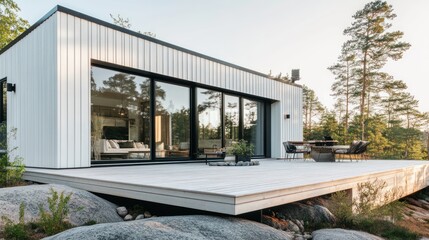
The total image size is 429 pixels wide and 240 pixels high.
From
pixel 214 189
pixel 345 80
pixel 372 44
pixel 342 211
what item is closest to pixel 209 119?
pixel 342 211

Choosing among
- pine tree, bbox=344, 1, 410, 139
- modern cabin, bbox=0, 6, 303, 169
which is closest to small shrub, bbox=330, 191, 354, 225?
modern cabin, bbox=0, 6, 303, 169

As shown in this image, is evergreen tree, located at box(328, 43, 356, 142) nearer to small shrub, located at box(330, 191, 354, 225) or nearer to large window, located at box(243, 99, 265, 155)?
large window, located at box(243, 99, 265, 155)

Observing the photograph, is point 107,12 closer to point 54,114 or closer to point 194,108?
point 194,108

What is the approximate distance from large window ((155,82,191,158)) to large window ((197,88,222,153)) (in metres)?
0.41

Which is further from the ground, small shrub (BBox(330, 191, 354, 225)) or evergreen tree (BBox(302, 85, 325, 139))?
evergreen tree (BBox(302, 85, 325, 139))

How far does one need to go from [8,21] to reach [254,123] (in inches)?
504

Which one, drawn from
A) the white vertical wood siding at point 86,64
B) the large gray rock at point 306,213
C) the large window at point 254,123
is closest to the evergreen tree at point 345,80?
the large window at point 254,123

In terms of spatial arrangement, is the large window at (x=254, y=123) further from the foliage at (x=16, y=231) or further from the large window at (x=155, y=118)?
the foliage at (x=16, y=231)

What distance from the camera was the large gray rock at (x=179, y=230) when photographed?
218cm

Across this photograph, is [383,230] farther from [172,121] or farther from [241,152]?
[172,121]

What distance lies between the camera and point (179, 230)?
241 centimetres

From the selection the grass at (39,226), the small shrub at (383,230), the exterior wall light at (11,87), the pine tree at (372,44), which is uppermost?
the pine tree at (372,44)

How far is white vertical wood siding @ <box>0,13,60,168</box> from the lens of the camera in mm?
5254

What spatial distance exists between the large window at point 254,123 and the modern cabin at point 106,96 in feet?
2.82
